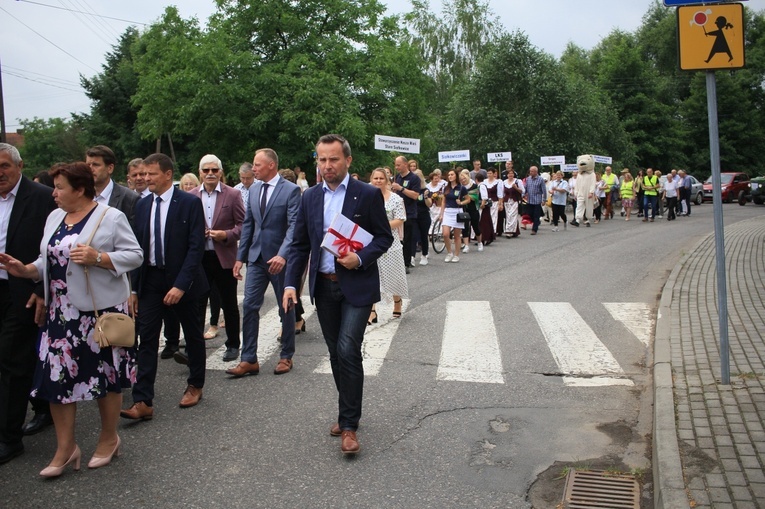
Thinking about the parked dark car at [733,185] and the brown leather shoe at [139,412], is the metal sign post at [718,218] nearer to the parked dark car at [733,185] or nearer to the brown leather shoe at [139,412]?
the brown leather shoe at [139,412]

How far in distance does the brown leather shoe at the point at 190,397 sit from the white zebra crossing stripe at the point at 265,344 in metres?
1.06

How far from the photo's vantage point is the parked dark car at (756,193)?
40.2 metres

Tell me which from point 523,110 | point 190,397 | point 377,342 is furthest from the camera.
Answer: point 523,110

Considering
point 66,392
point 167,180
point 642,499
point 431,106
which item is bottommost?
point 642,499

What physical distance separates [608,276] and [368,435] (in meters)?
8.77

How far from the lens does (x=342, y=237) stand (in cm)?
492

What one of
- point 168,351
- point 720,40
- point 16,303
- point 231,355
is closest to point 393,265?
point 231,355

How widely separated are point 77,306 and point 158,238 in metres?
1.33

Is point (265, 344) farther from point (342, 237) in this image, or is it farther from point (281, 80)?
point (281, 80)

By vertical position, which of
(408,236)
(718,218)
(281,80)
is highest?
(281,80)

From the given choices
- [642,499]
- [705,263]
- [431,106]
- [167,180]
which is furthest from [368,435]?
[431,106]

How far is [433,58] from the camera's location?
56.5 meters

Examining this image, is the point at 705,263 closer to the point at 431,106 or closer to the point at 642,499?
the point at 642,499

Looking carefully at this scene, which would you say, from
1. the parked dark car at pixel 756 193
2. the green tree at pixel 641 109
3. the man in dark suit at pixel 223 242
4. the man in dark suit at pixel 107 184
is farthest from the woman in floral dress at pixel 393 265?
the green tree at pixel 641 109
